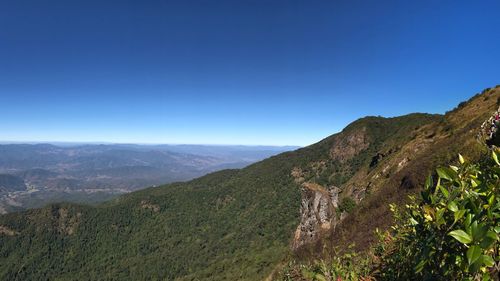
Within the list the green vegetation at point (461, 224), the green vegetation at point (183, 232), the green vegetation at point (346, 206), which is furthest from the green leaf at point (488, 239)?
the green vegetation at point (183, 232)

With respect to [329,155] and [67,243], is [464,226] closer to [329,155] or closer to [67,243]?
[329,155]

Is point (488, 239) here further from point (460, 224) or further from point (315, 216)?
point (315, 216)

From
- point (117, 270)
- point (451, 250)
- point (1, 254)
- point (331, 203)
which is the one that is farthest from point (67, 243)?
point (451, 250)

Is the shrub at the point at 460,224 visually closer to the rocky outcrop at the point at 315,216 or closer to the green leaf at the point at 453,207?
the green leaf at the point at 453,207

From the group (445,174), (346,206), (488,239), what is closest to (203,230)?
(346,206)

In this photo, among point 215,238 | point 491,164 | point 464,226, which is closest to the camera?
point 464,226

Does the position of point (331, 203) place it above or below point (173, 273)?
above

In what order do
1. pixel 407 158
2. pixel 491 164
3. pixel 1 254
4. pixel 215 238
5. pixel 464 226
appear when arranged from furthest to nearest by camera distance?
pixel 1 254
pixel 215 238
pixel 407 158
pixel 491 164
pixel 464 226

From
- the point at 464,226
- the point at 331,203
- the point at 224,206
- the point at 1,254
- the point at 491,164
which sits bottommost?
the point at 1,254
